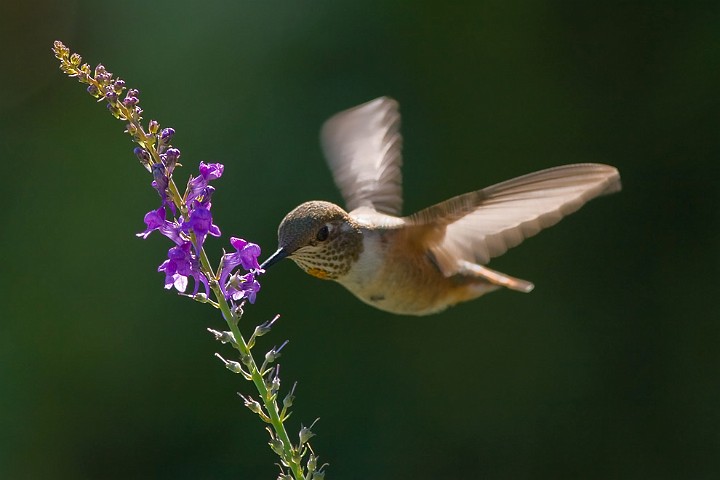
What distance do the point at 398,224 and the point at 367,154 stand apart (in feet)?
2.01

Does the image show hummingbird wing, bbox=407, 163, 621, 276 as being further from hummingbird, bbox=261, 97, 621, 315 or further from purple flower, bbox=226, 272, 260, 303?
purple flower, bbox=226, 272, 260, 303

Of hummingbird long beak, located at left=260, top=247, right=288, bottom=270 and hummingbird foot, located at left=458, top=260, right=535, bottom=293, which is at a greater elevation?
hummingbird long beak, located at left=260, top=247, right=288, bottom=270

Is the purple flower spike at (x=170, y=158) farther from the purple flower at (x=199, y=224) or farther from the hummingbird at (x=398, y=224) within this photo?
the hummingbird at (x=398, y=224)

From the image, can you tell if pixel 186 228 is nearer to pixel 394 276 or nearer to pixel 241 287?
pixel 241 287

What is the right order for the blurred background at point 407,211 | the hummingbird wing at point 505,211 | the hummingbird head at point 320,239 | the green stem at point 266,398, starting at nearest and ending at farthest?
the green stem at point 266,398 < the hummingbird wing at point 505,211 < the hummingbird head at point 320,239 < the blurred background at point 407,211

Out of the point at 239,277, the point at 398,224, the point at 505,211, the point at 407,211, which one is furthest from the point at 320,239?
the point at 407,211

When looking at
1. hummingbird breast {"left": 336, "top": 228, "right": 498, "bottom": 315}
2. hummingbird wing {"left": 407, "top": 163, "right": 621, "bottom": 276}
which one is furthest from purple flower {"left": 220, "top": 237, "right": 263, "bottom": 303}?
hummingbird breast {"left": 336, "top": 228, "right": 498, "bottom": 315}

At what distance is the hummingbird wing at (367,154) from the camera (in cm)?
397

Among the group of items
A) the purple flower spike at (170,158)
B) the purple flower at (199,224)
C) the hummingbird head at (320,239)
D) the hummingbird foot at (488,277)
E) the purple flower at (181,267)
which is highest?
the purple flower spike at (170,158)

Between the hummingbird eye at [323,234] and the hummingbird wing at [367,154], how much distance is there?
764 mm

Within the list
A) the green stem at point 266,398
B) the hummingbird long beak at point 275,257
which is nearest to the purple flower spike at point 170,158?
the green stem at point 266,398

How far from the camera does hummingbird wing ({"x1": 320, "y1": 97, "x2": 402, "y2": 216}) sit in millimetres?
3967

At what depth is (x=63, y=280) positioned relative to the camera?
5555 millimetres

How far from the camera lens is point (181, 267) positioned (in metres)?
2.17
